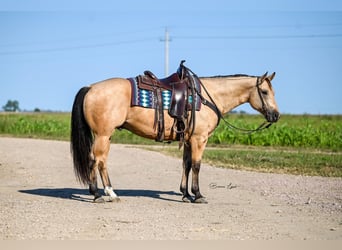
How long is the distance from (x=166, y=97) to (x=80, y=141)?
5.54ft

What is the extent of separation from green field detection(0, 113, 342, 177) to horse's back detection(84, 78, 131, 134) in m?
7.43

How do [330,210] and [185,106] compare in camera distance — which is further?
[185,106]

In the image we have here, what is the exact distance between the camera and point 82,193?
11828 millimetres

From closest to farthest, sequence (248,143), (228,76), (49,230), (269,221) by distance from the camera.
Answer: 1. (49,230)
2. (269,221)
3. (228,76)
4. (248,143)

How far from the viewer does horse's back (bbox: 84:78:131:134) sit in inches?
402

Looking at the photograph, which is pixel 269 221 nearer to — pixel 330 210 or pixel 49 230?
pixel 330 210

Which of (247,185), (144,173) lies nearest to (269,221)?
(247,185)

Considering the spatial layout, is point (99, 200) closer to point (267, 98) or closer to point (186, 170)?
point (186, 170)

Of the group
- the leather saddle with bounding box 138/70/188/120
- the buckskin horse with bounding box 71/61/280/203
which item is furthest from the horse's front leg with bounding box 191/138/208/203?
the leather saddle with bounding box 138/70/188/120

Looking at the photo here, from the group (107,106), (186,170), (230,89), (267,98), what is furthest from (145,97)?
(267,98)

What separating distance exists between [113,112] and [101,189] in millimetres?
2777

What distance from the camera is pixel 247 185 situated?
13.3 metres

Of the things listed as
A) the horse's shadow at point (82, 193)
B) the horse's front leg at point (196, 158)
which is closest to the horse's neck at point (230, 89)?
the horse's front leg at point (196, 158)

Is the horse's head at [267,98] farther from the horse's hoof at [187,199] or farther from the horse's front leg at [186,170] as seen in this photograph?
the horse's hoof at [187,199]
